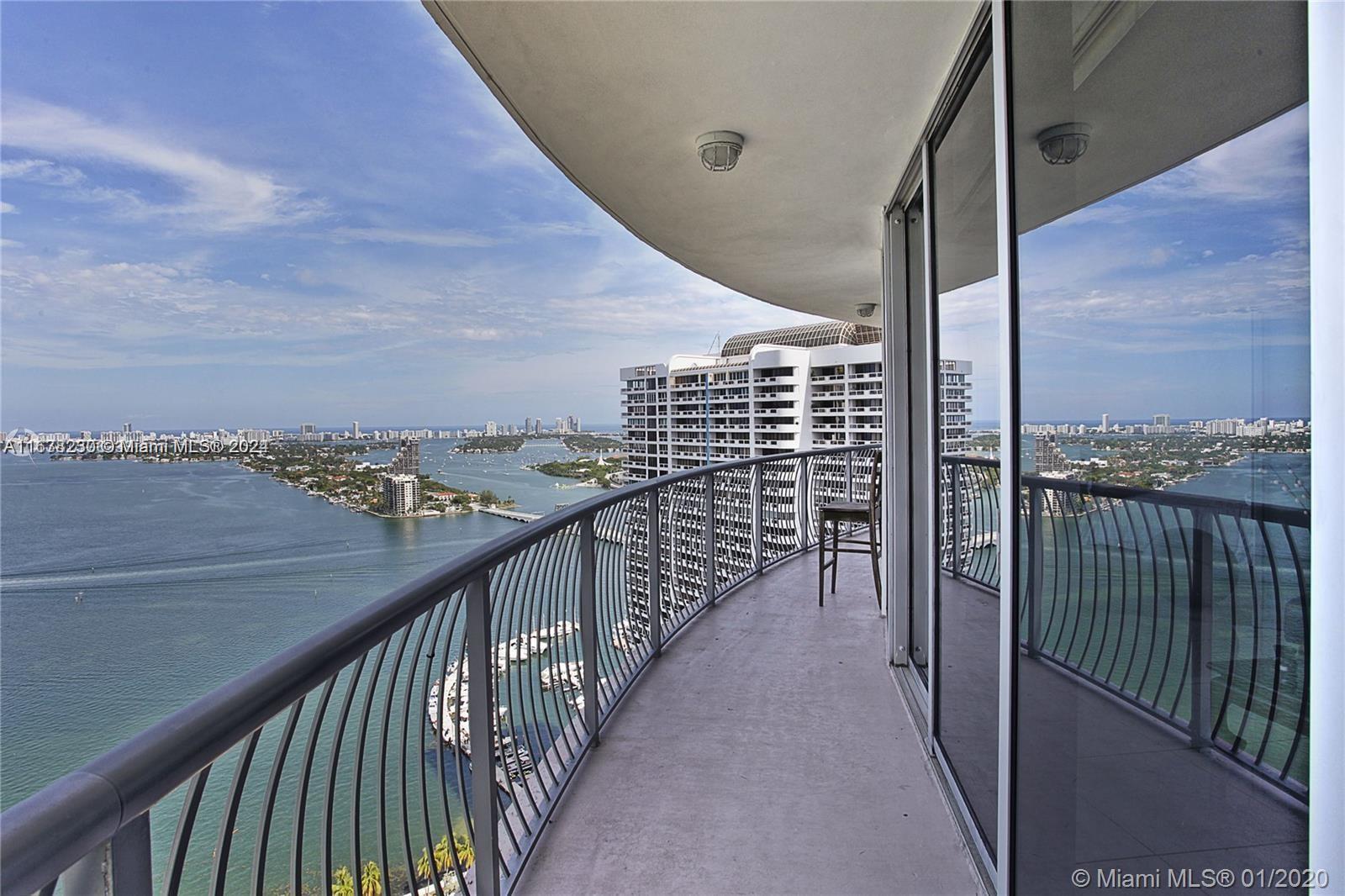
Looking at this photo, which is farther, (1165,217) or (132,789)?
(1165,217)

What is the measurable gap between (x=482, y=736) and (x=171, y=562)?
1457cm

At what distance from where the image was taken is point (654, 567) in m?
3.72

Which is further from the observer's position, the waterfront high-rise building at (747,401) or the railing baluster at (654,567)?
the waterfront high-rise building at (747,401)

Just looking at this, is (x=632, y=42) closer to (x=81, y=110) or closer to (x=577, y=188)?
(x=577, y=188)

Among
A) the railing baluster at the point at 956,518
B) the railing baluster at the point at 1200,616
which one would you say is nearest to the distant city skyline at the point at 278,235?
the railing baluster at the point at 956,518

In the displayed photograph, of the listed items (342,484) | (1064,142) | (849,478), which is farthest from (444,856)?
(342,484)

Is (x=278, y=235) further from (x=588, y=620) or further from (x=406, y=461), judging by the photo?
(x=588, y=620)

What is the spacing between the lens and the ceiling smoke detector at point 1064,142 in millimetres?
1204

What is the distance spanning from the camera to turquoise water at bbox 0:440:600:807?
30.3 feet

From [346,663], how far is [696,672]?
2.82 meters

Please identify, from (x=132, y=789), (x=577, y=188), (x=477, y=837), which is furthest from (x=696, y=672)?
(x=132, y=789)

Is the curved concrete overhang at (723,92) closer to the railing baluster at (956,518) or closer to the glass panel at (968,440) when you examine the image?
the glass panel at (968,440)

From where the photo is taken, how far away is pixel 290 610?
35.3 feet

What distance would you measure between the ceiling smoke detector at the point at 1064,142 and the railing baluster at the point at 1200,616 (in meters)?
0.73
